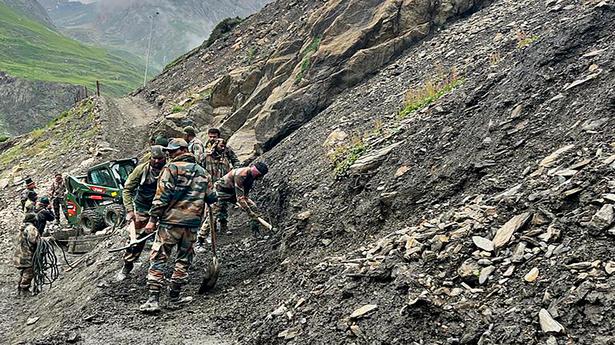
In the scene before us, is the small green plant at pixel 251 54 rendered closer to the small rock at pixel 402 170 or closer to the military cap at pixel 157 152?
the military cap at pixel 157 152

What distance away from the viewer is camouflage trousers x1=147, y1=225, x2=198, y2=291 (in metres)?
6.80

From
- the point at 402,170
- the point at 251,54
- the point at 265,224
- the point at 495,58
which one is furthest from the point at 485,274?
the point at 251,54

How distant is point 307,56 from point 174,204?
8.58 metres

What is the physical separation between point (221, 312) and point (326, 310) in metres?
2.11

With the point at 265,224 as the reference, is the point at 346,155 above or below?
above

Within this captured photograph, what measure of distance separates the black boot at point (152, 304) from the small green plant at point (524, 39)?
722 cm

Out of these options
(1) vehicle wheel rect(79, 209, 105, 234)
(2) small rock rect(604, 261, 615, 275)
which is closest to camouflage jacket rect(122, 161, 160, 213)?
(1) vehicle wheel rect(79, 209, 105, 234)

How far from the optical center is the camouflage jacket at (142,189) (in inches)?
319

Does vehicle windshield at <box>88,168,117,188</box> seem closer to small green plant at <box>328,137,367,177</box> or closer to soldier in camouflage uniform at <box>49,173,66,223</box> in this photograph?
soldier in camouflage uniform at <box>49,173,66,223</box>

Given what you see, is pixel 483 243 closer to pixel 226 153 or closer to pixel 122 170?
pixel 226 153

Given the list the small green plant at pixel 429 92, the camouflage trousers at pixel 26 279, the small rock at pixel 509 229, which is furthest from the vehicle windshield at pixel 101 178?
the small rock at pixel 509 229

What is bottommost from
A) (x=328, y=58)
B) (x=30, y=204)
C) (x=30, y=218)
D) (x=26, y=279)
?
(x=26, y=279)

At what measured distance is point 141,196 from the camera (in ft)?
26.9

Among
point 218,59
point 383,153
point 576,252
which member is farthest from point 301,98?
point 218,59
